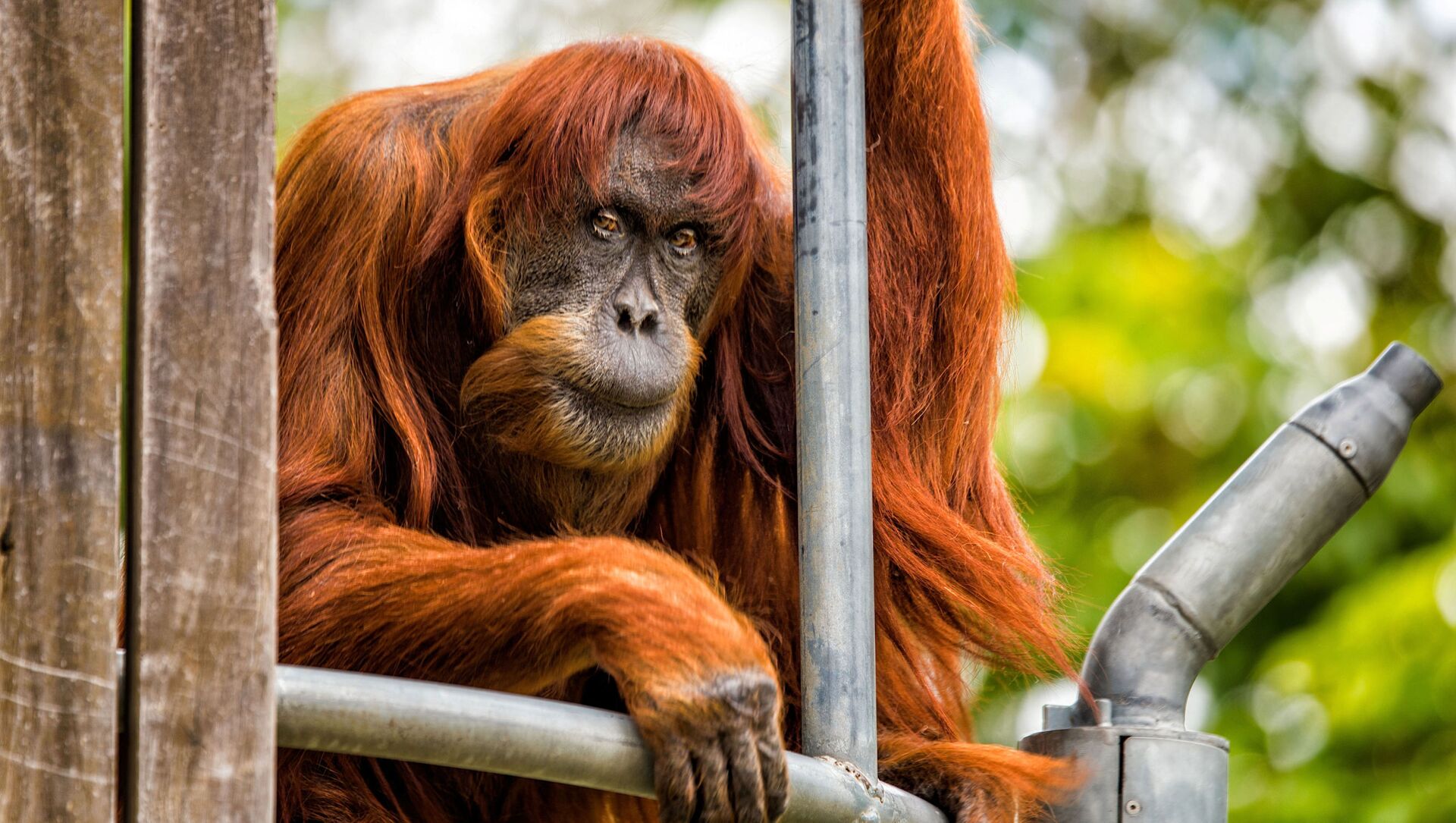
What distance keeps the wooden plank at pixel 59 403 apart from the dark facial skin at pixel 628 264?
4.37 ft

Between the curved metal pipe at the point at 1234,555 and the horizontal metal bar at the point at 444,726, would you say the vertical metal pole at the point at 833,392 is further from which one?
the curved metal pipe at the point at 1234,555

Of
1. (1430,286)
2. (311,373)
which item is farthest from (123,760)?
(1430,286)

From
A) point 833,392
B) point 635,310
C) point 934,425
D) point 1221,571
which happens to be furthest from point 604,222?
point 1221,571

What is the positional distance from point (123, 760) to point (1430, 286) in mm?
5738

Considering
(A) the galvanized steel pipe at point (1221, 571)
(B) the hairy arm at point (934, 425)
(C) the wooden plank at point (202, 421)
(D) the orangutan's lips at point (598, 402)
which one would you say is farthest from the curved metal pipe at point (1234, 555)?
(C) the wooden plank at point (202, 421)

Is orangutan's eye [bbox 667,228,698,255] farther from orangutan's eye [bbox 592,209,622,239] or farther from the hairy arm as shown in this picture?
the hairy arm

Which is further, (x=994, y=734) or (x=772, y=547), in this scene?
(x=994, y=734)

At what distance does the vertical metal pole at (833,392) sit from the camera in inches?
80.8

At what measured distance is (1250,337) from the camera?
5.83 metres

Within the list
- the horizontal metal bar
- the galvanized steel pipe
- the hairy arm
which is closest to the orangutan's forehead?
the hairy arm

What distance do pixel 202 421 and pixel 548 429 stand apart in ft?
4.29

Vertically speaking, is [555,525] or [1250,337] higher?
[1250,337]

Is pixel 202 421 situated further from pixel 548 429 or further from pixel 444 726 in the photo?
pixel 548 429

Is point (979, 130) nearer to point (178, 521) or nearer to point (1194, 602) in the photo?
point (1194, 602)
